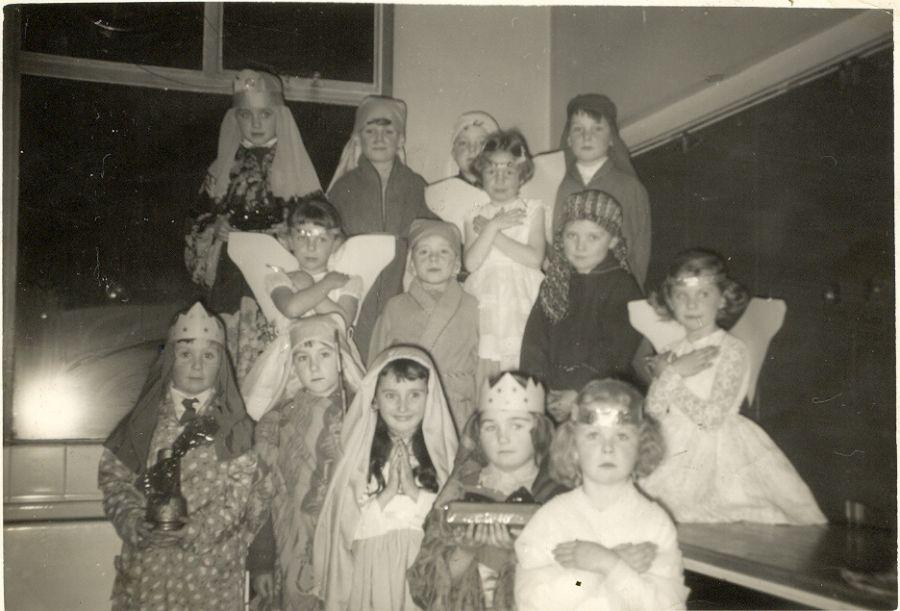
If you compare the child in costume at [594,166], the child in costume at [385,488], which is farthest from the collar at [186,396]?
the child in costume at [594,166]

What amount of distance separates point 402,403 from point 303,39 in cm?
113

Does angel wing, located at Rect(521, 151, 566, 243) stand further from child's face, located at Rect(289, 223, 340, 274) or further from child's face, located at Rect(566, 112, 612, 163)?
child's face, located at Rect(289, 223, 340, 274)

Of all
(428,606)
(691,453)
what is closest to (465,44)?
(691,453)

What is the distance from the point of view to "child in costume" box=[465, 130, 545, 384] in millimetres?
2795

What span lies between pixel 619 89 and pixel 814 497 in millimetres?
1306

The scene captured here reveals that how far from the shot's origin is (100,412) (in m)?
2.72

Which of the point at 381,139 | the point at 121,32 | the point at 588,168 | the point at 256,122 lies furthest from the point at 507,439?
the point at 121,32

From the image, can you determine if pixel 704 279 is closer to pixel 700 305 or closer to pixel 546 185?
pixel 700 305

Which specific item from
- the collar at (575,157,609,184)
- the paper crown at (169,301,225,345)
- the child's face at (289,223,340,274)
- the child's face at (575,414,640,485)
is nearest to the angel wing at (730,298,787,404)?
the child's face at (575,414,640,485)

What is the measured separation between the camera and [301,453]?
107 inches

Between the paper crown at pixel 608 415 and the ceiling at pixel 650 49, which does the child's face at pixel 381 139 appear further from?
the paper crown at pixel 608 415

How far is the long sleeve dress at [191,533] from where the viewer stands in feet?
8.59

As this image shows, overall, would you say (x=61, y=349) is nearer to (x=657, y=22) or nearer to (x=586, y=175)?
(x=586, y=175)

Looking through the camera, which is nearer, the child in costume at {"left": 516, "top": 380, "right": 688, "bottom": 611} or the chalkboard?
the child in costume at {"left": 516, "top": 380, "right": 688, "bottom": 611}
